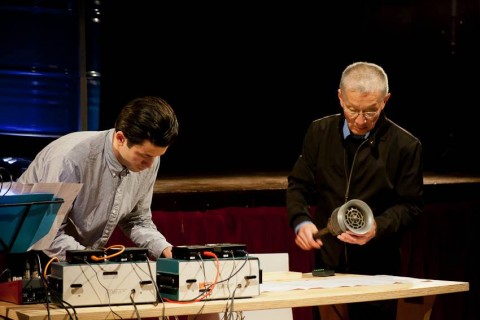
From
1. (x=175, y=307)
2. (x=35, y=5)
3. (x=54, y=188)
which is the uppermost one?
(x=35, y=5)

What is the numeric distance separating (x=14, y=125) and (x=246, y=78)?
1974 mm

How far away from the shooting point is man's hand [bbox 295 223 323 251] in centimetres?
326

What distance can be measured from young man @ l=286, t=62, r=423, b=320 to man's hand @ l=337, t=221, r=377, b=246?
164 mm

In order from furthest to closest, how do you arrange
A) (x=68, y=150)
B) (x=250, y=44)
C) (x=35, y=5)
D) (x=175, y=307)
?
(x=250, y=44), (x=35, y=5), (x=68, y=150), (x=175, y=307)

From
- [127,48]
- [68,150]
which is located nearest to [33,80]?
[127,48]

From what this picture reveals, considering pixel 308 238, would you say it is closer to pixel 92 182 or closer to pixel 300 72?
pixel 92 182

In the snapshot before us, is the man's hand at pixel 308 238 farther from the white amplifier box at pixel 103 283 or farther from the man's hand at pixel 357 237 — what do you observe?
the white amplifier box at pixel 103 283

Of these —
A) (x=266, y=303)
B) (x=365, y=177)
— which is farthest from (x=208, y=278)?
(x=365, y=177)

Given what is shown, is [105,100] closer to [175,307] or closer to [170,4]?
[170,4]

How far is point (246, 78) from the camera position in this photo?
23.1 feet

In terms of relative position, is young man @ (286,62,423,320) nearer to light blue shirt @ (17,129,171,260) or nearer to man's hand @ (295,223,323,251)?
man's hand @ (295,223,323,251)

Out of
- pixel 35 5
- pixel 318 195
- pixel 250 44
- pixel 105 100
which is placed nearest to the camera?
pixel 318 195

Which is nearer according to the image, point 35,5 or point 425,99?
point 35,5

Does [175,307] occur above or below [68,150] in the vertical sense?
below
